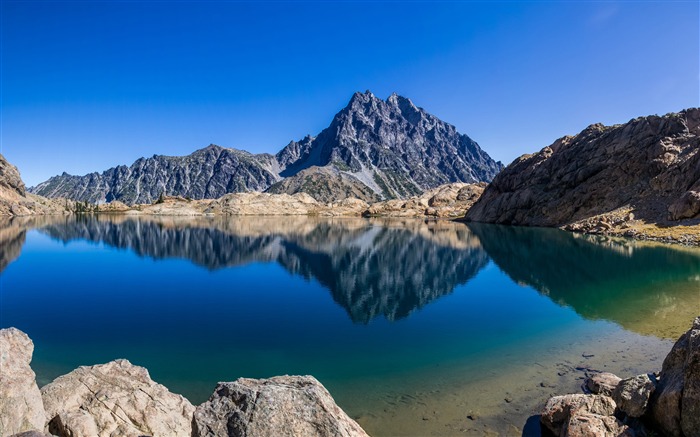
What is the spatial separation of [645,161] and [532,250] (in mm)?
71001

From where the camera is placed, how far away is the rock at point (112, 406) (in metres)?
11.9

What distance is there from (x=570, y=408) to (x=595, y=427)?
163 cm

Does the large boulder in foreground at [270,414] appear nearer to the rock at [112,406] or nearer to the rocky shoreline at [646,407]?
the rock at [112,406]

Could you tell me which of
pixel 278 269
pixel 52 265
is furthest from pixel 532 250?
pixel 52 265

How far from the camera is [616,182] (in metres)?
124

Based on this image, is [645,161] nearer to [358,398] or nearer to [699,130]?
[699,130]

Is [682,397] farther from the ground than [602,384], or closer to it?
farther from the ground

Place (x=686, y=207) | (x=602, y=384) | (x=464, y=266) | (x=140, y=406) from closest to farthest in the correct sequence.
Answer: (x=140, y=406)
(x=602, y=384)
(x=464, y=266)
(x=686, y=207)

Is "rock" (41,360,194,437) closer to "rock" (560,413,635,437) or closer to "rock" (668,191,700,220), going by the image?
"rock" (560,413,635,437)

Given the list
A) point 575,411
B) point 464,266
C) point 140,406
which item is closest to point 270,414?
point 140,406

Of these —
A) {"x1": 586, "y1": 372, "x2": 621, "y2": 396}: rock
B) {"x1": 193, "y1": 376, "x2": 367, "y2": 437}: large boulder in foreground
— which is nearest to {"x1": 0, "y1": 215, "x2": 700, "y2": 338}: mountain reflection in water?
{"x1": 586, "y1": 372, "x2": 621, "y2": 396}: rock

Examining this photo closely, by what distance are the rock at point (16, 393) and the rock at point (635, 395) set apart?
18755 millimetres

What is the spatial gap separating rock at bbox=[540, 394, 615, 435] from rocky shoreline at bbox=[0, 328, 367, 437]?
31.0ft

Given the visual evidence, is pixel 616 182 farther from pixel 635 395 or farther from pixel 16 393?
pixel 16 393
